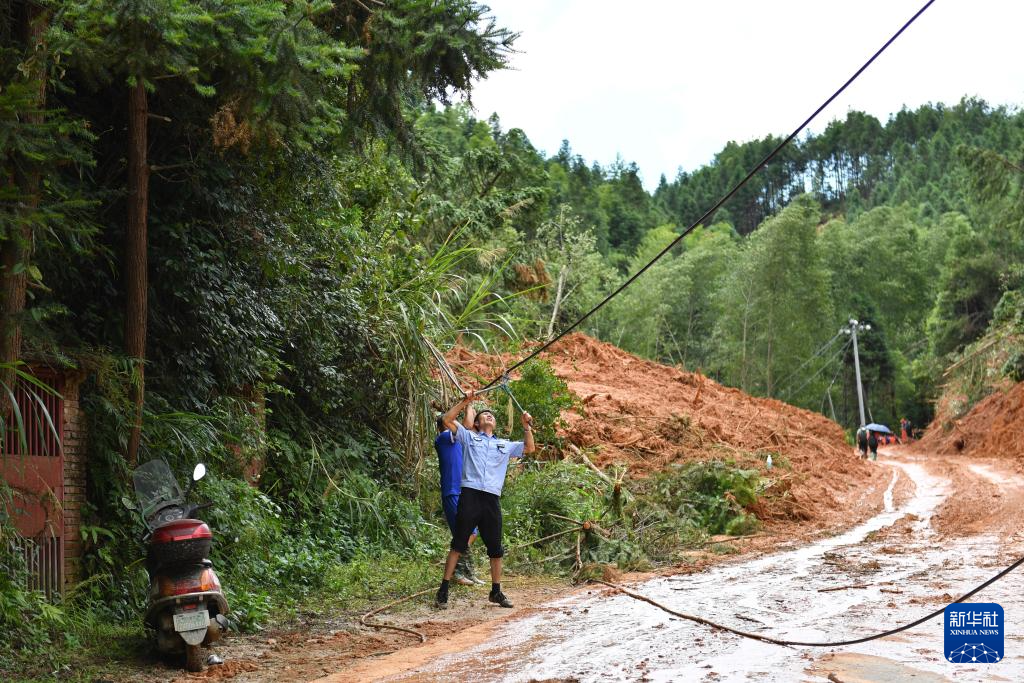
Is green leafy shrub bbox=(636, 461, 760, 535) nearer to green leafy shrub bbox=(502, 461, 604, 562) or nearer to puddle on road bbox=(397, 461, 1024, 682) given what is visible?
green leafy shrub bbox=(502, 461, 604, 562)

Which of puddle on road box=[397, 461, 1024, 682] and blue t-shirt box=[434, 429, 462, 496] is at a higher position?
blue t-shirt box=[434, 429, 462, 496]

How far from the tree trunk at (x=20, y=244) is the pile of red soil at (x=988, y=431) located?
2877cm

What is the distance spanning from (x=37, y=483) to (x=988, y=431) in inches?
1361

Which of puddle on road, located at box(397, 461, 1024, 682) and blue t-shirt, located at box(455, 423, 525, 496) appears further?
blue t-shirt, located at box(455, 423, 525, 496)

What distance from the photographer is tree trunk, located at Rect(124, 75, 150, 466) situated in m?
9.26

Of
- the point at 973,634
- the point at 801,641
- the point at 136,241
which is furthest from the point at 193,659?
the point at 973,634

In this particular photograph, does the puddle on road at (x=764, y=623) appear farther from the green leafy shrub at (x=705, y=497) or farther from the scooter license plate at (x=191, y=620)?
the green leafy shrub at (x=705, y=497)


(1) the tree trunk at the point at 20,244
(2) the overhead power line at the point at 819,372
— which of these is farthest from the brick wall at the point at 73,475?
(2) the overhead power line at the point at 819,372

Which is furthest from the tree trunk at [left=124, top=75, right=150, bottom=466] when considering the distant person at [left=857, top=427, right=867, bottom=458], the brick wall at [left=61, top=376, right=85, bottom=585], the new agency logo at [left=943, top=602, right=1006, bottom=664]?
the distant person at [left=857, top=427, right=867, bottom=458]

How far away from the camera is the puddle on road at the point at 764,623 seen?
A: 6512mm

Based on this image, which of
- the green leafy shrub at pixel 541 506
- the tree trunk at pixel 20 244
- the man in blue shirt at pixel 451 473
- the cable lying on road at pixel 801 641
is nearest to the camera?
→ the cable lying on road at pixel 801 641

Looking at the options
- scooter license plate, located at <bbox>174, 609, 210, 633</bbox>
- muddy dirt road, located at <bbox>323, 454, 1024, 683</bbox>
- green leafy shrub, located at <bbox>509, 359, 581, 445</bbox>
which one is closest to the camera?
muddy dirt road, located at <bbox>323, 454, 1024, 683</bbox>

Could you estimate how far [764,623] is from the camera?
8.30 meters

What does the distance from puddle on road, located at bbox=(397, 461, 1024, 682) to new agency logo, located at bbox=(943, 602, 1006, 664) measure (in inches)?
4.4
